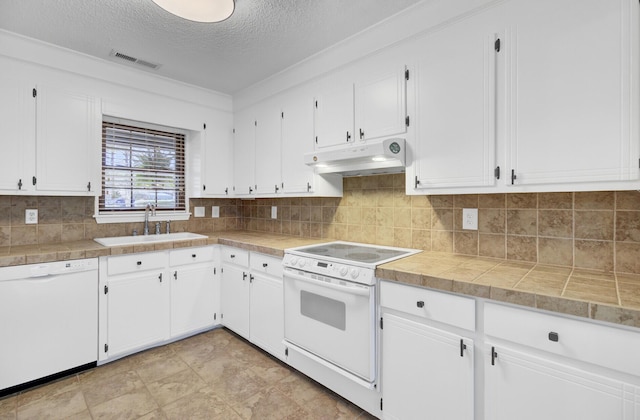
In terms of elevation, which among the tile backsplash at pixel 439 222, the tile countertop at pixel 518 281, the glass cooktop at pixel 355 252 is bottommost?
the tile countertop at pixel 518 281

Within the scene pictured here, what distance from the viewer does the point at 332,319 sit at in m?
1.94

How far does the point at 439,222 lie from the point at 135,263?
2415mm

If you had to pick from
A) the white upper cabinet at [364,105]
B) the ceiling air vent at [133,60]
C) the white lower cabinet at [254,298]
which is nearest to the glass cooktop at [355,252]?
the white lower cabinet at [254,298]

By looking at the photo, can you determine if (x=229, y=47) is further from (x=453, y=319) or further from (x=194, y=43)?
(x=453, y=319)

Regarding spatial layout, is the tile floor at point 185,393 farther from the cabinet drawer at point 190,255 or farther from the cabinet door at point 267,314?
the cabinet drawer at point 190,255

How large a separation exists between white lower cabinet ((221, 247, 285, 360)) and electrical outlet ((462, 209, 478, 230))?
4.39 ft

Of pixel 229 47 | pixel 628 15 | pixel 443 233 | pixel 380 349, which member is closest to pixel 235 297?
pixel 380 349

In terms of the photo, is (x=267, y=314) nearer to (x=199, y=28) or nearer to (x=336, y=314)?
(x=336, y=314)

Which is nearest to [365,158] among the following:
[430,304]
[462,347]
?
[430,304]

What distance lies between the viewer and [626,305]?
41.7 inches

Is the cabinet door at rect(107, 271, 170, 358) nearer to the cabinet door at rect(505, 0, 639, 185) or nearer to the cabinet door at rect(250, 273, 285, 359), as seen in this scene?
the cabinet door at rect(250, 273, 285, 359)

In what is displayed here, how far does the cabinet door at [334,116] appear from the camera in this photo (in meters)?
2.29

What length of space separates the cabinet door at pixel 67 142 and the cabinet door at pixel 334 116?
193cm

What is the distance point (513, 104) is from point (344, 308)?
56.8 inches
